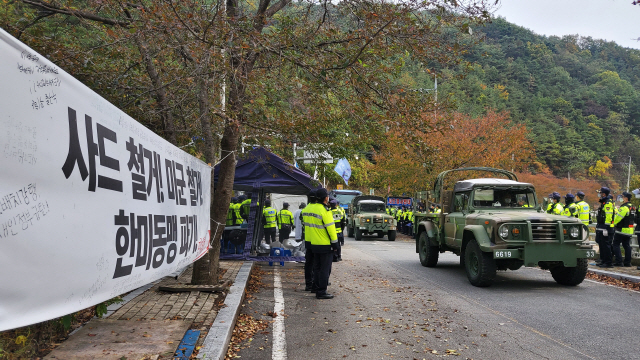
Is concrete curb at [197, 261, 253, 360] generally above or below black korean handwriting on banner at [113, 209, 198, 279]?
below

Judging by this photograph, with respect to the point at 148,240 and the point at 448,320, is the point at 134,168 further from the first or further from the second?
the point at 448,320

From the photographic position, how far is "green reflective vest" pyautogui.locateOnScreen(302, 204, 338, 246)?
9.34m

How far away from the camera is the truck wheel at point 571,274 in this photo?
1051cm

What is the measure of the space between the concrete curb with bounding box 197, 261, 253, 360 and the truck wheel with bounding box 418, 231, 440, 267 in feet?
21.0

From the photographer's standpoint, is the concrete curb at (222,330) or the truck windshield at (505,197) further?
the truck windshield at (505,197)

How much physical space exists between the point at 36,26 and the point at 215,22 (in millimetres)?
3329

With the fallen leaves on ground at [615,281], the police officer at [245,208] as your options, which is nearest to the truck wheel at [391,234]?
the police officer at [245,208]

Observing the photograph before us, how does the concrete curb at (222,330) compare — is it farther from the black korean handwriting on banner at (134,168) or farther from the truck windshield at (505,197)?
the truck windshield at (505,197)

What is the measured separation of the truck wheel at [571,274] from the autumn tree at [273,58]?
14.9 feet

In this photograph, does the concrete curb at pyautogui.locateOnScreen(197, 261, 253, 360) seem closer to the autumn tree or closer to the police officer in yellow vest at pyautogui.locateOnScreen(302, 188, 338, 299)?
the autumn tree

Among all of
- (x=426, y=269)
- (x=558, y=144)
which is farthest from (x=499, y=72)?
(x=426, y=269)

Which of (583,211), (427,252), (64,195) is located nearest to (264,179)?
(427,252)

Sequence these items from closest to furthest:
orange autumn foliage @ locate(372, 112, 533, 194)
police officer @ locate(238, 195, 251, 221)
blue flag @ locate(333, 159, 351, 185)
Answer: police officer @ locate(238, 195, 251, 221) → blue flag @ locate(333, 159, 351, 185) → orange autumn foliage @ locate(372, 112, 533, 194)

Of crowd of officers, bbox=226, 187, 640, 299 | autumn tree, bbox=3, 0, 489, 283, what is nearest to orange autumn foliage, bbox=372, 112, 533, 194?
crowd of officers, bbox=226, 187, 640, 299
